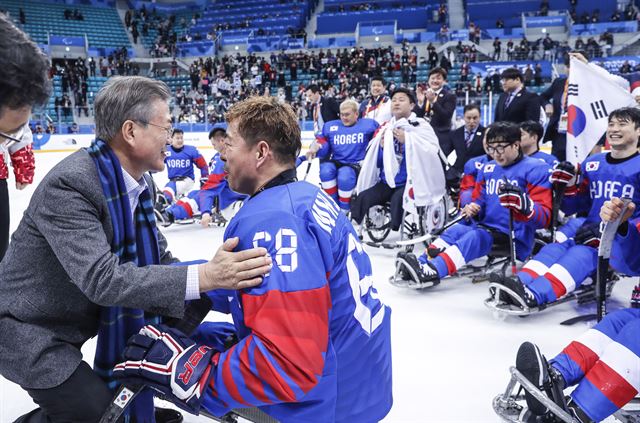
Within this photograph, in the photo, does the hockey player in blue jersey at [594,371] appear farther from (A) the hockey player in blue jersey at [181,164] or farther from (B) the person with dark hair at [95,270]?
(A) the hockey player in blue jersey at [181,164]

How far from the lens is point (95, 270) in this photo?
1309 millimetres

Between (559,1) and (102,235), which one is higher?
(559,1)

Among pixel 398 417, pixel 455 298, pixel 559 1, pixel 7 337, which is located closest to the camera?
pixel 7 337

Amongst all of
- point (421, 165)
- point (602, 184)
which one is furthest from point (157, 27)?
point (602, 184)

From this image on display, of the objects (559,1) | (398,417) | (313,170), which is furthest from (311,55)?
(398,417)

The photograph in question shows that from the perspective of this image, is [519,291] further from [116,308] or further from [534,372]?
[116,308]

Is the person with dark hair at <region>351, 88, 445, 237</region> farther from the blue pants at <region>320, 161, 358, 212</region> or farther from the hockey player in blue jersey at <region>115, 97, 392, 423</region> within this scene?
the hockey player in blue jersey at <region>115, 97, 392, 423</region>

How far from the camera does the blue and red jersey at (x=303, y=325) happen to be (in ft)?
3.64

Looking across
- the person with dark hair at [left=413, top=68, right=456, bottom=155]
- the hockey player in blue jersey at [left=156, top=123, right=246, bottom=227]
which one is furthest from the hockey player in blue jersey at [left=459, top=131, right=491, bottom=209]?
the hockey player in blue jersey at [left=156, top=123, right=246, bottom=227]

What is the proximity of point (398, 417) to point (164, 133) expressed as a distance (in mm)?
1338

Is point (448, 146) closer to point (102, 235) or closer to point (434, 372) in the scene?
point (434, 372)

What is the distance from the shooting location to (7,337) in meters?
1.42

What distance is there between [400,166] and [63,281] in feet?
11.9

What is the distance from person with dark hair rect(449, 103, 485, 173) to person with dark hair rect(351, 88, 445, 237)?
0.83 meters
